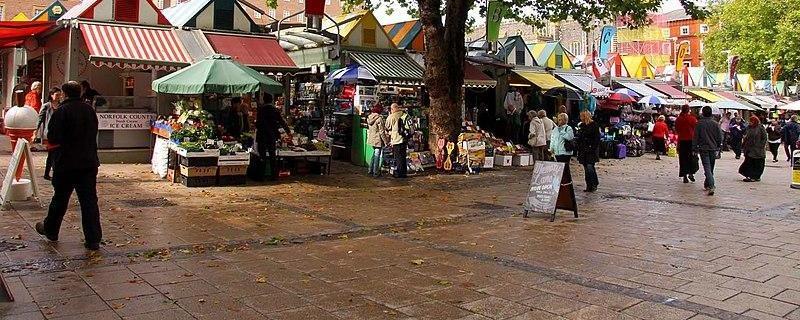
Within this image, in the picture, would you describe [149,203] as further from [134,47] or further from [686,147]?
[686,147]

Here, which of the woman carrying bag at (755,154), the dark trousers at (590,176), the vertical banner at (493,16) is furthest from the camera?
the vertical banner at (493,16)

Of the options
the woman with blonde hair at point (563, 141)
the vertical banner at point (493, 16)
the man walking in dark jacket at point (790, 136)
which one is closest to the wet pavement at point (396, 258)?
the woman with blonde hair at point (563, 141)

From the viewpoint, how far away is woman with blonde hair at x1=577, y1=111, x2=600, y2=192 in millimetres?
12078

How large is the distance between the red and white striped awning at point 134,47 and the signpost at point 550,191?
8.21m

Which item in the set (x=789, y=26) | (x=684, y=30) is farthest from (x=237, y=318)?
(x=684, y=30)

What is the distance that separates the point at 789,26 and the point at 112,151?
137 feet

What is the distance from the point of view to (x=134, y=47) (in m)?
13.8

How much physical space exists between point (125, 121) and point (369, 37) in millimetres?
6445

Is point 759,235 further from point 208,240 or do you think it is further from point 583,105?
point 583,105

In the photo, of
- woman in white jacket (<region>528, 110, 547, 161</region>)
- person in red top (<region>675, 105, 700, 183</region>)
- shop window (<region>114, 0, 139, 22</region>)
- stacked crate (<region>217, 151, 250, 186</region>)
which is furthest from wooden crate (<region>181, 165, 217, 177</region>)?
person in red top (<region>675, 105, 700, 183</region>)

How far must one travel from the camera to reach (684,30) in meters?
79.2

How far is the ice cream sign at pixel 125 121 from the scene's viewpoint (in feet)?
46.7

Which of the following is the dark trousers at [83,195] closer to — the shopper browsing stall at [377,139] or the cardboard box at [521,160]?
the shopper browsing stall at [377,139]

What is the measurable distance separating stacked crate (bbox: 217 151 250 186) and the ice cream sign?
12.5 ft
